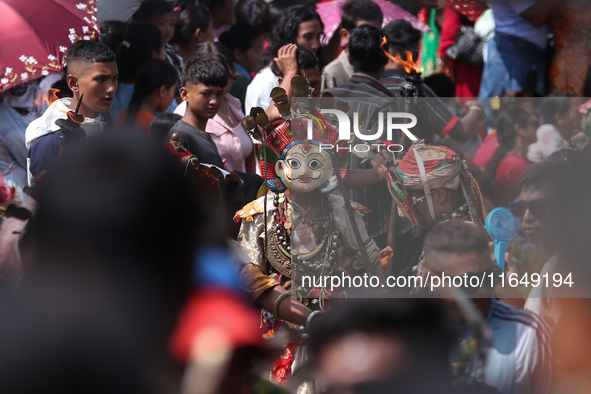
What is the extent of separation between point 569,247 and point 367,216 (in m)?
0.73

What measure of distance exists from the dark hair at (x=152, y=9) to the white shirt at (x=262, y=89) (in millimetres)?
1024

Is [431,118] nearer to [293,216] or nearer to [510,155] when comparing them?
[510,155]

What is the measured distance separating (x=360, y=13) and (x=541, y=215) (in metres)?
3.28

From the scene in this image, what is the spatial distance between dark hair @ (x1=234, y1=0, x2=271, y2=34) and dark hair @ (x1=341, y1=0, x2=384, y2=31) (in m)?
0.95

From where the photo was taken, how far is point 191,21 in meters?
5.24

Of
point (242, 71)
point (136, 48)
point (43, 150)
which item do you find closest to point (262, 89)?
point (242, 71)

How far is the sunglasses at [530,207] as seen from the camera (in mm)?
2291

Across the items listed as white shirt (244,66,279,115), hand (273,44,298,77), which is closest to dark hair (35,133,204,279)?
hand (273,44,298,77)

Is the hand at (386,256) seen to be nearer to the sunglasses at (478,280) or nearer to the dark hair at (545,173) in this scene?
the sunglasses at (478,280)

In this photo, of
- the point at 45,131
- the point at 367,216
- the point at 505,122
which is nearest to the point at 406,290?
the point at 367,216

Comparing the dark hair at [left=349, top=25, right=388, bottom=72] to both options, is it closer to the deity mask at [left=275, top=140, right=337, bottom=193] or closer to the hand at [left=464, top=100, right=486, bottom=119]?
the hand at [left=464, top=100, right=486, bottom=119]

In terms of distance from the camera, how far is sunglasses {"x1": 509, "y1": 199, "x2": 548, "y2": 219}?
229 cm

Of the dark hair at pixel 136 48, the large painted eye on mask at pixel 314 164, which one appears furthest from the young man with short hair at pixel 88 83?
the large painted eye on mask at pixel 314 164

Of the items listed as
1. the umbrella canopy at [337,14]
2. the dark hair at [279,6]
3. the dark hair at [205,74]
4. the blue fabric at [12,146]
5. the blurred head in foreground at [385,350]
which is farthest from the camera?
the dark hair at [279,6]
